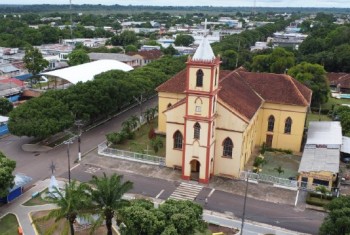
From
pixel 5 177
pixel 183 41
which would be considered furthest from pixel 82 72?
pixel 183 41

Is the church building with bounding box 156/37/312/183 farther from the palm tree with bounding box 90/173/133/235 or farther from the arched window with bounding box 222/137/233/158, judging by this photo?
the palm tree with bounding box 90/173/133/235

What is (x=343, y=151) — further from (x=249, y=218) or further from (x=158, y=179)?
(x=158, y=179)

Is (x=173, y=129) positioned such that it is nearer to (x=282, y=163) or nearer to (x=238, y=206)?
(x=238, y=206)

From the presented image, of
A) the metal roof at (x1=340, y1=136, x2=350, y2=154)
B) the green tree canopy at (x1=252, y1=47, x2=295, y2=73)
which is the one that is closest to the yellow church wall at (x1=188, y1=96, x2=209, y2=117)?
the metal roof at (x1=340, y1=136, x2=350, y2=154)

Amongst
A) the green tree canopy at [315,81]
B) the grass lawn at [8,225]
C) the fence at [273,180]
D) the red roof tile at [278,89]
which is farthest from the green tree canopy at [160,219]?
the green tree canopy at [315,81]

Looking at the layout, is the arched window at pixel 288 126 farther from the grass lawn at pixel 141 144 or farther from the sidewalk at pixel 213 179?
the grass lawn at pixel 141 144
